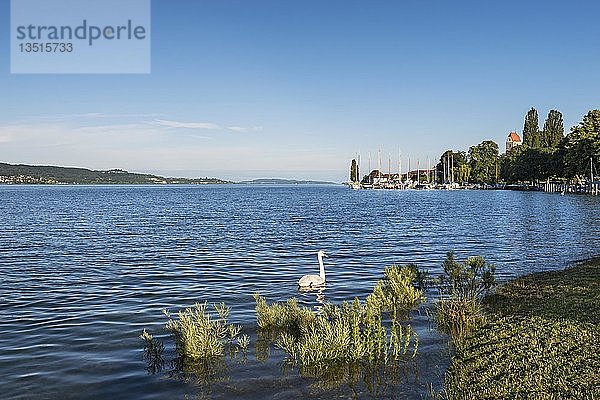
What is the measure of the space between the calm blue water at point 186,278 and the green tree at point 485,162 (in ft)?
468

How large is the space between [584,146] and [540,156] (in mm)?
39305

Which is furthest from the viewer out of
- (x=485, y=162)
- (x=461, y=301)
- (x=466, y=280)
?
(x=485, y=162)

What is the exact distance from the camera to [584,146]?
97312 millimetres

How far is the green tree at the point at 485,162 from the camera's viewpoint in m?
189

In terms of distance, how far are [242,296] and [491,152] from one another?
185 m

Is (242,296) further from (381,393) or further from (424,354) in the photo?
(381,393)

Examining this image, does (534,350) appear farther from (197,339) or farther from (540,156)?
(540,156)

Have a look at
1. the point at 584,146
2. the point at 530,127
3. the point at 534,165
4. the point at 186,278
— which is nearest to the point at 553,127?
the point at 530,127

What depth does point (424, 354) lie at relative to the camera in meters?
11.9

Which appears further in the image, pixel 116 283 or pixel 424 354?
pixel 116 283

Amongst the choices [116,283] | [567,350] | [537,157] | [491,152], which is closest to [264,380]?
[567,350]

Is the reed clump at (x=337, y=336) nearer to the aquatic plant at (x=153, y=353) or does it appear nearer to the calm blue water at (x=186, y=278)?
the calm blue water at (x=186, y=278)

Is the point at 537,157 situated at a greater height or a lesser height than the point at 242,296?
greater

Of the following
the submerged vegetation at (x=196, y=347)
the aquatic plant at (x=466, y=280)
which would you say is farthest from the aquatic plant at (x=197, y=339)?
the aquatic plant at (x=466, y=280)
